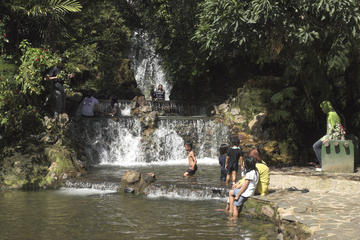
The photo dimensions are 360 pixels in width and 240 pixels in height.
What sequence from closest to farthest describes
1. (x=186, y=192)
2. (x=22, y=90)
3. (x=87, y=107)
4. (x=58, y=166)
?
(x=186, y=192), (x=58, y=166), (x=22, y=90), (x=87, y=107)

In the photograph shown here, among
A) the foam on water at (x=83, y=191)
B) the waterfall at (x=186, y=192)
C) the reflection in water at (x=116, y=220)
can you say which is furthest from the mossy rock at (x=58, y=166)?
the waterfall at (x=186, y=192)

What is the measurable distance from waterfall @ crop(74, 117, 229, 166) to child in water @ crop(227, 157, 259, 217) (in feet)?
31.8

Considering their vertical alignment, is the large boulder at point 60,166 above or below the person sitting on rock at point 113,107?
below

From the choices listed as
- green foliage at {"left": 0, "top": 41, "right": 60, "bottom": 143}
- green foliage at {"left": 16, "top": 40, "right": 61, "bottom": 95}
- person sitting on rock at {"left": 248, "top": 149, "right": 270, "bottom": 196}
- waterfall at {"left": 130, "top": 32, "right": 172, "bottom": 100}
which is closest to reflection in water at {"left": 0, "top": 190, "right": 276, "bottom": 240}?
person sitting on rock at {"left": 248, "top": 149, "right": 270, "bottom": 196}

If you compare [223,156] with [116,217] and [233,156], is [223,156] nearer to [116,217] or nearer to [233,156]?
[233,156]

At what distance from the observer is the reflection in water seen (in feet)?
27.9

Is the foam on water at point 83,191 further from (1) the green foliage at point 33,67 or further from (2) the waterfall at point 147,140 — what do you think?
(2) the waterfall at point 147,140

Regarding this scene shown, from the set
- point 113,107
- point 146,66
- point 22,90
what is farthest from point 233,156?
point 146,66

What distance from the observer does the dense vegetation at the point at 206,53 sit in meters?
14.9

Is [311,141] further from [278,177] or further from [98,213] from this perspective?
[98,213]

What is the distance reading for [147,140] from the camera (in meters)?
20.6

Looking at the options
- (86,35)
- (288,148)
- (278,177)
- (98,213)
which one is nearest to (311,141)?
(288,148)

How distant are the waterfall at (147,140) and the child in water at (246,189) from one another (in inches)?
382

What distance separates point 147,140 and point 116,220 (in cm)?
1105
